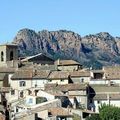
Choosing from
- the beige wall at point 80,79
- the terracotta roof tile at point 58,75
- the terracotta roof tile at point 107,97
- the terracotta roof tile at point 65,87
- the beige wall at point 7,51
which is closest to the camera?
the terracotta roof tile at point 65,87

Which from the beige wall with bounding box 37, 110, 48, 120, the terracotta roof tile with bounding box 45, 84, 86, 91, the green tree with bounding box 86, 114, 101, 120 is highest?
the terracotta roof tile with bounding box 45, 84, 86, 91

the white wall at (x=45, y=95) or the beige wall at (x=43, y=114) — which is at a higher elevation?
the white wall at (x=45, y=95)

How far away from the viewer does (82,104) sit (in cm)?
7531

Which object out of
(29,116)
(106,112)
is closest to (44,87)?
(106,112)

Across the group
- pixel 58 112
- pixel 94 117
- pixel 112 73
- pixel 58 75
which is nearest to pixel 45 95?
pixel 58 75

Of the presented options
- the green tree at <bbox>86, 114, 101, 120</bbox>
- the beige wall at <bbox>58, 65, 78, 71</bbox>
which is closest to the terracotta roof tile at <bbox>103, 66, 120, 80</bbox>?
the beige wall at <bbox>58, 65, 78, 71</bbox>

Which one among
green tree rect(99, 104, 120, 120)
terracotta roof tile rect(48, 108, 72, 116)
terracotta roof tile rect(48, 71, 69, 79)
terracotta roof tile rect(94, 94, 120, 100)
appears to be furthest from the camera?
terracotta roof tile rect(48, 71, 69, 79)

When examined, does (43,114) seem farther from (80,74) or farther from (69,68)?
(69,68)

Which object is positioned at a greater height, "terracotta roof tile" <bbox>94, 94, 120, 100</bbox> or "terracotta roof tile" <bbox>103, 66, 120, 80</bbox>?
"terracotta roof tile" <bbox>103, 66, 120, 80</bbox>

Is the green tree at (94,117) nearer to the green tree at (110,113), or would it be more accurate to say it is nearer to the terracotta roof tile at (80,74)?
the green tree at (110,113)

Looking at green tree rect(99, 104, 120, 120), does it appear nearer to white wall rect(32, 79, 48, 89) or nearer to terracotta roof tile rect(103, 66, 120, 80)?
terracotta roof tile rect(103, 66, 120, 80)

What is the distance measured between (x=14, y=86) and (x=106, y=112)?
1735 centimetres

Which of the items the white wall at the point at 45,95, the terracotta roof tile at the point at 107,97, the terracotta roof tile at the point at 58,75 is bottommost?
the terracotta roof tile at the point at 107,97

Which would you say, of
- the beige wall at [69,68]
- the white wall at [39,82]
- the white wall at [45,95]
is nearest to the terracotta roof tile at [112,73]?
the beige wall at [69,68]
